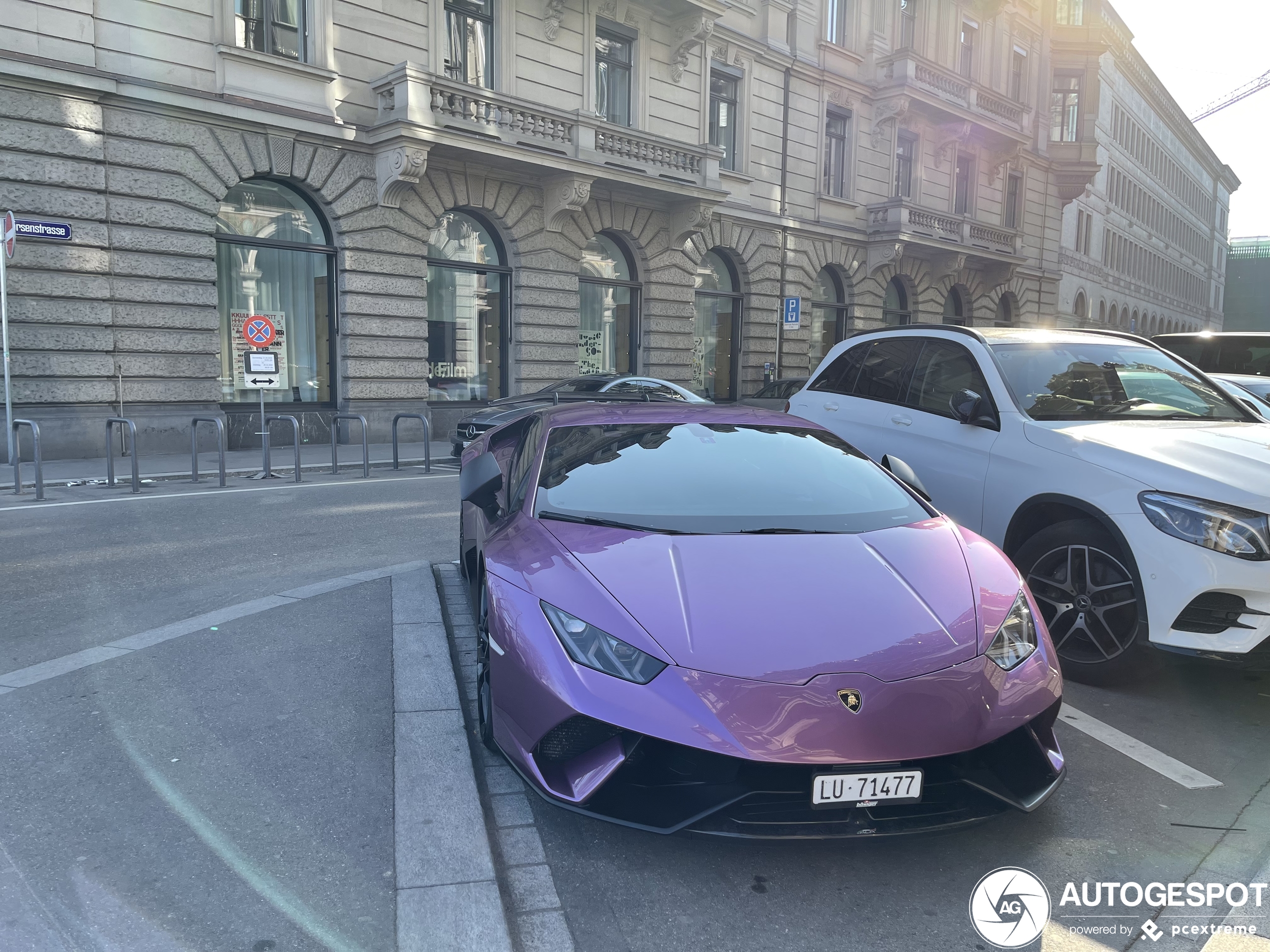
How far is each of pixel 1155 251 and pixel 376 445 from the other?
62.5 meters

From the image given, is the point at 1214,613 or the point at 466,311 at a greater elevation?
the point at 466,311

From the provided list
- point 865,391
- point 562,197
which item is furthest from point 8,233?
point 865,391

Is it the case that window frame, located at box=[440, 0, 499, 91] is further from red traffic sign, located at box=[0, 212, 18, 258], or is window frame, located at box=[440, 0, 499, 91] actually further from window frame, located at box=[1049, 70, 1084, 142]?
window frame, located at box=[1049, 70, 1084, 142]

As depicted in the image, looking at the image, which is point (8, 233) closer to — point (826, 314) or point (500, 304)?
point (500, 304)

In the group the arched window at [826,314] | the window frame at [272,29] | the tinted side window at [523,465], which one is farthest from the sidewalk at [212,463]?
the arched window at [826,314]

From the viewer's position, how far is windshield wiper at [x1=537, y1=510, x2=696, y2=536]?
327cm

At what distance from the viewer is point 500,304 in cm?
1964

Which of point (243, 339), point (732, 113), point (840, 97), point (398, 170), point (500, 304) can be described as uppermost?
point (840, 97)

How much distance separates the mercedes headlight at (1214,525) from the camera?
12.2ft

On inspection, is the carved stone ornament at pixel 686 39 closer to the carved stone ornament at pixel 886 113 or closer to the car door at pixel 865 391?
the carved stone ornament at pixel 886 113

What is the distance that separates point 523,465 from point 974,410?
2617 millimetres

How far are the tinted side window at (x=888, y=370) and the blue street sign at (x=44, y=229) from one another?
11.8 metres

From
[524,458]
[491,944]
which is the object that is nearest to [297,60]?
[524,458]

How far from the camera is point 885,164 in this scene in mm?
28219
